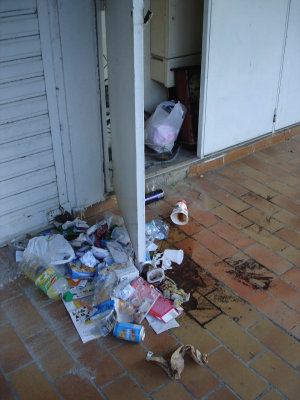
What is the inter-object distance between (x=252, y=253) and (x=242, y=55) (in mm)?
2064

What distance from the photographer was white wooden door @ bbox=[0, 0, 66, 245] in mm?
3211

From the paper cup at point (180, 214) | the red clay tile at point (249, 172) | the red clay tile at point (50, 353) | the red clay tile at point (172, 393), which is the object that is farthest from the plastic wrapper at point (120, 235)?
the red clay tile at point (249, 172)

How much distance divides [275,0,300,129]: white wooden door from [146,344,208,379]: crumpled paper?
11.1 feet

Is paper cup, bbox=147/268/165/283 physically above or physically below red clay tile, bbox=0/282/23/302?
above

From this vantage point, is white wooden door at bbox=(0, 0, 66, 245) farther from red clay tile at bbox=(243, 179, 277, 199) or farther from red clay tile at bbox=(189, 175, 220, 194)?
red clay tile at bbox=(243, 179, 277, 199)

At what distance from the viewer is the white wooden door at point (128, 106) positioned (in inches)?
105

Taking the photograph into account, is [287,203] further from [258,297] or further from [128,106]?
[128,106]

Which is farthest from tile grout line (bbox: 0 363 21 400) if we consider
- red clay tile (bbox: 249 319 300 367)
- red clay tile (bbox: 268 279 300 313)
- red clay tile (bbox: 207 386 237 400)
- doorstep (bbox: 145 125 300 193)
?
doorstep (bbox: 145 125 300 193)

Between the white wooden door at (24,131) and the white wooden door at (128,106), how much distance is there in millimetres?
518

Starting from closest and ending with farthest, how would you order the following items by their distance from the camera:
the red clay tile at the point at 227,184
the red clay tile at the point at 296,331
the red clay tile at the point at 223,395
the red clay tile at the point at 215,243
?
the red clay tile at the point at 223,395 < the red clay tile at the point at 296,331 < the red clay tile at the point at 215,243 < the red clay tile at the point at 227,184

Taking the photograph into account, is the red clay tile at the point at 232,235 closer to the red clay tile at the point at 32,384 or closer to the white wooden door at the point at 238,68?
the white wooden door at the point at 238,68

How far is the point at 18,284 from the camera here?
11.3 feet

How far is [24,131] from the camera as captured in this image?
3506 mm

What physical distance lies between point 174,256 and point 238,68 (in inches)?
83.7
